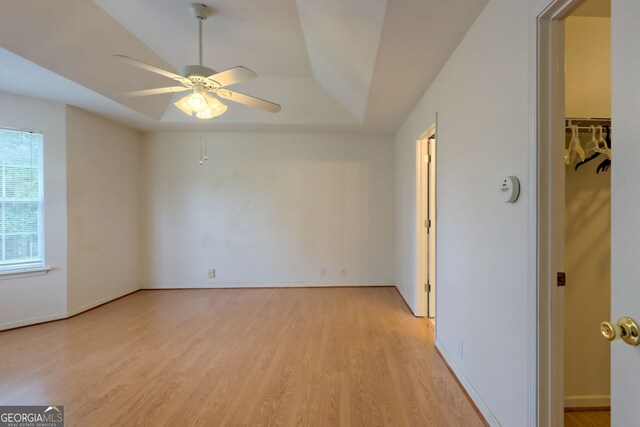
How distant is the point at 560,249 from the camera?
119cm

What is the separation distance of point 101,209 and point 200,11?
114 inches

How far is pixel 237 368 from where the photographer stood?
7.02 feet

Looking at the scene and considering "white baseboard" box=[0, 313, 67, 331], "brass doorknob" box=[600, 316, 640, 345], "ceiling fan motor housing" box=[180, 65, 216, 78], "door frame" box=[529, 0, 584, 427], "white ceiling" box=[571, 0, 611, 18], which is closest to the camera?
"brass doorknob" box=[600, 316, 640, 345]

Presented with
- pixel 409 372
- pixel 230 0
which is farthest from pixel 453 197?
pixel 230 0

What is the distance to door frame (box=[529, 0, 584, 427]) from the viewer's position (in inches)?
46.5

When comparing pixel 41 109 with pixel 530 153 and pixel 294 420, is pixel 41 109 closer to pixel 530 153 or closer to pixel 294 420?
pixel 294 420

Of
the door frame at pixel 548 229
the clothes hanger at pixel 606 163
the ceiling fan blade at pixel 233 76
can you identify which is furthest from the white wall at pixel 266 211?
the door frame at pixel 548 229

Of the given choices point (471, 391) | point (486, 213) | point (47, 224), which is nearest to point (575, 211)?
point (486, 213)

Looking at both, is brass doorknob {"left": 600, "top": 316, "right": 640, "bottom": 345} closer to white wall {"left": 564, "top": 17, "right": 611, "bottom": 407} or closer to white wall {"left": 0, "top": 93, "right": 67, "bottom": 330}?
white wall {"left": 564, "top": 17, "right": 611, "bottom": 407}

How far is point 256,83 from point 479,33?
285 cm

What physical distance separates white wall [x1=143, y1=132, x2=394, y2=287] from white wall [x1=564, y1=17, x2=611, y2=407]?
2.73 m

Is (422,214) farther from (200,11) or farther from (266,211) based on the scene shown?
(200,11)

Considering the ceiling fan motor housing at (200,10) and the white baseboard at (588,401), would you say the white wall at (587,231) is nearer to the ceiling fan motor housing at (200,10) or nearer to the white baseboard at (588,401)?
the white baseboard at (588,401)

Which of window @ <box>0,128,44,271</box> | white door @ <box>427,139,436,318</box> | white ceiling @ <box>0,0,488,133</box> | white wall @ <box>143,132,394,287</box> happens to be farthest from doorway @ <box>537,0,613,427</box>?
window @ <box>0,128,44,271</box>
